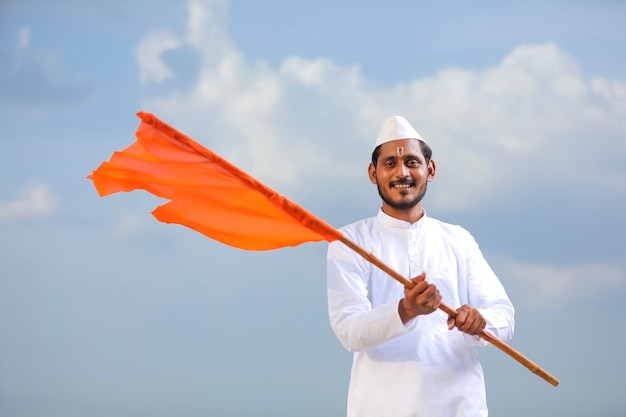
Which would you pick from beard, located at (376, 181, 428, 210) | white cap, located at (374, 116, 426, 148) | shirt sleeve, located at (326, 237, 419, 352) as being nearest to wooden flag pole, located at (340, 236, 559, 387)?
shirt sleeve, located at (326, 237, 419, 352)

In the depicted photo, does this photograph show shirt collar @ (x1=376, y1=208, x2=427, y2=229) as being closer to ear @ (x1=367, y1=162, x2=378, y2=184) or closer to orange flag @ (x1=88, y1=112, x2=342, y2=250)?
ear @ (x1=367, y1=162, x2=378, y2=184)

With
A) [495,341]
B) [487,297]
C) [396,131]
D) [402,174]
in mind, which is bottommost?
[495,341]

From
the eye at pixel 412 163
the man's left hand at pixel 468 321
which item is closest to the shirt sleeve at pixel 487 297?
the man's left hand at pixel 468 321

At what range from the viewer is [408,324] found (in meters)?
3.92

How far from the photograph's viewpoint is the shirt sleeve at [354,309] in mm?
3938

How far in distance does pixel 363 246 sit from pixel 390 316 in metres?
0.59

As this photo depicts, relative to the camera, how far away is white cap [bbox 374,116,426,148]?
446 centimetres

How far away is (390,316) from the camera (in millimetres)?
Answer: 3912

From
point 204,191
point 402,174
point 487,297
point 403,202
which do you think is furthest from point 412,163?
point 204,191

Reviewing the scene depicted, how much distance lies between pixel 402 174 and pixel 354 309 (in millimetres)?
712

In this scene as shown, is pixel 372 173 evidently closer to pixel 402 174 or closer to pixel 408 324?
pixel 402 174

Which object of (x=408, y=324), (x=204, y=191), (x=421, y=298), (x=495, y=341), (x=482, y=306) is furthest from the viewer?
(x=482, y=306)

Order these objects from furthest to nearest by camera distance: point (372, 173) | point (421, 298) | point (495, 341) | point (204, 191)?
point (372, 173) < point (204, 191) < point (495, 341) < point (421, 298)

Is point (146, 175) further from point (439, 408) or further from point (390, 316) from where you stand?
point (439, 408)
